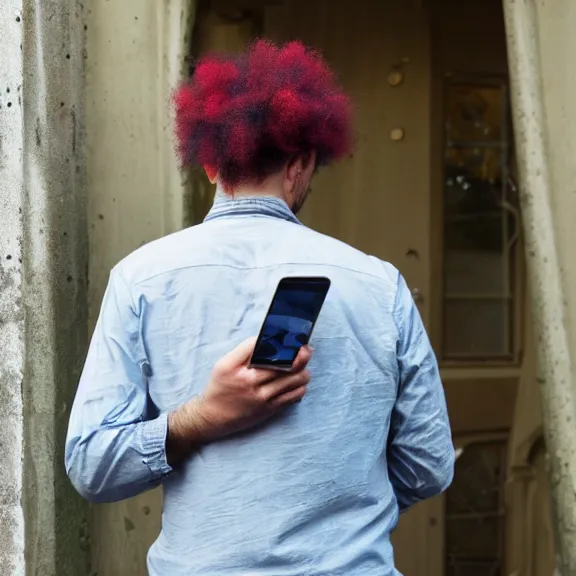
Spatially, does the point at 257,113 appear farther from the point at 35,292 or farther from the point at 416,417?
the point at 35,292

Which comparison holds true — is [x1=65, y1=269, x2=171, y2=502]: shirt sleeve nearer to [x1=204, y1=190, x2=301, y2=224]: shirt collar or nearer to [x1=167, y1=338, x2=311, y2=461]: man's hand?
[x1=167, y1=338, x2=311, y2=461]: man's hand

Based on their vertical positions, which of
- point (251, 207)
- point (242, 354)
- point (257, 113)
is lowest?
point (242, 354)

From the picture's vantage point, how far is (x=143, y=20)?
100 inches

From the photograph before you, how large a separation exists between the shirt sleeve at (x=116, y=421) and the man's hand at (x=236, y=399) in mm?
43

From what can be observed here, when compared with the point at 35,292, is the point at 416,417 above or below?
below

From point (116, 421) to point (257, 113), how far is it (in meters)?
0.57

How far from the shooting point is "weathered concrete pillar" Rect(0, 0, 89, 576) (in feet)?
7.62

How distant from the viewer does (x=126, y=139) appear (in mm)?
2547

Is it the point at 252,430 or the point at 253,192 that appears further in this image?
the point at 253,192

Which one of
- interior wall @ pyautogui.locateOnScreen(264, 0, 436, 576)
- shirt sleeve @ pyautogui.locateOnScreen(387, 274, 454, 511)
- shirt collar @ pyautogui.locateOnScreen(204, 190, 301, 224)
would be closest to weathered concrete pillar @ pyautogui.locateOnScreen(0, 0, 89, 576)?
shirt collar @ pyautogui.locateOnScreen(204, 190, 301, 224)

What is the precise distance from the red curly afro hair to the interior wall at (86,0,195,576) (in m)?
0.79

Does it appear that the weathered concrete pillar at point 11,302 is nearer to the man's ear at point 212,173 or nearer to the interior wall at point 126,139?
the interior wall at point 126,139

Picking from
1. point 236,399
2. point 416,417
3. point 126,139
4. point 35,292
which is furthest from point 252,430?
point 126,139

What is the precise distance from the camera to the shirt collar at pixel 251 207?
5.45ft
